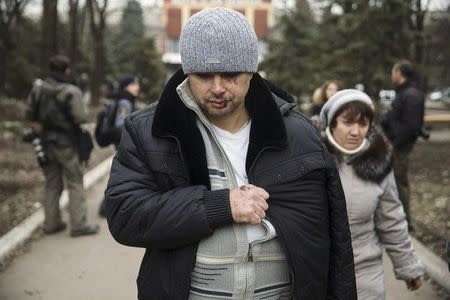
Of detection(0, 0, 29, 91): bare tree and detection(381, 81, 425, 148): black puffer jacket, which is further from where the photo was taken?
detection(0, 0, 29, 91): bare tree

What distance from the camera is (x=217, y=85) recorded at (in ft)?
5.98

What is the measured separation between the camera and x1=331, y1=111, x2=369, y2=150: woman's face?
119 inches

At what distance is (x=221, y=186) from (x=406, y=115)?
18.3 ft

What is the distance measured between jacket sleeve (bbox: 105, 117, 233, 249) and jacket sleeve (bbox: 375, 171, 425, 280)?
147cm

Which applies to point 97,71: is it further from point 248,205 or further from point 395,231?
point 248,205

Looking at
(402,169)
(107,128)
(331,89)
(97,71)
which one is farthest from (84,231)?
(97,71)

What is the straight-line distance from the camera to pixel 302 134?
1.98m

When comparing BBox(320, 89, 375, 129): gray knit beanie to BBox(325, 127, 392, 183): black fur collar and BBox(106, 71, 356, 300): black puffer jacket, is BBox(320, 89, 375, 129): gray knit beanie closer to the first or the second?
BBox(325, 127, 392, 183): black fur collar

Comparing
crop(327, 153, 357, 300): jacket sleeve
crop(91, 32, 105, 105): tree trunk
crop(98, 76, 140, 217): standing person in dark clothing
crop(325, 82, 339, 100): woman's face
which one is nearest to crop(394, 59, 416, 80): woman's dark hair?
crop(325, 82, 339, 100): woman's face

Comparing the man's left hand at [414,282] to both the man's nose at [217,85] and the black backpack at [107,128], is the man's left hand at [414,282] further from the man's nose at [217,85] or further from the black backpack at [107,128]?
the black backpack at [107,128]

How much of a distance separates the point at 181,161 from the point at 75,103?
478 centimetres

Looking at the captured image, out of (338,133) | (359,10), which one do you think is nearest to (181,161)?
(338,133)

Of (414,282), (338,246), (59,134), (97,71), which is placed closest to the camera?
(338,246)

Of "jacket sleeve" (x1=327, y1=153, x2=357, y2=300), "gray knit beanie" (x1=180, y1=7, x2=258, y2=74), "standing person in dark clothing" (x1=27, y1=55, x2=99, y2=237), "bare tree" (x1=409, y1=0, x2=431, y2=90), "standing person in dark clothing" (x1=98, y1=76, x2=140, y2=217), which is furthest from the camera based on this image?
"bare tree" (x1=409, y1=0, x2=431, y2=90)
